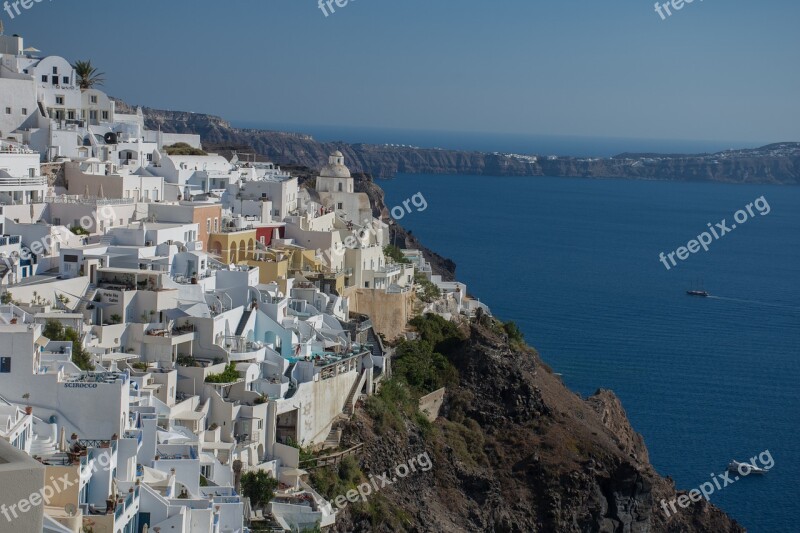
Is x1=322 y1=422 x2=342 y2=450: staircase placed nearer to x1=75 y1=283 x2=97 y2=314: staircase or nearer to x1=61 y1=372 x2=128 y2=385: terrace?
x1=75 y1=283 x2=97 y2=314: staircase

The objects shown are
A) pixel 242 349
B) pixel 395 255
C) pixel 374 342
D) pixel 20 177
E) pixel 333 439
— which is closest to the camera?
pixel 242 349

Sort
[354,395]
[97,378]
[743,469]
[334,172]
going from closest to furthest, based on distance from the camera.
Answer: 1. [97,378]
2. [354,395]
3. [743,469]
4. [334,172]

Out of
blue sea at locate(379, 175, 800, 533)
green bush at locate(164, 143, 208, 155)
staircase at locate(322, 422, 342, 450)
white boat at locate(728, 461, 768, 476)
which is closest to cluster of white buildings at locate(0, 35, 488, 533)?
staircase at locate(322, 422, 342, 450)

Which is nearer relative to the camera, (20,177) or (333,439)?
(333,439)

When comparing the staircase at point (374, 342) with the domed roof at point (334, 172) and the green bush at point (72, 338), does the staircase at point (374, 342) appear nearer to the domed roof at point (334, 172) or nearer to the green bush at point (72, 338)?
the green bush at point (72, 338)

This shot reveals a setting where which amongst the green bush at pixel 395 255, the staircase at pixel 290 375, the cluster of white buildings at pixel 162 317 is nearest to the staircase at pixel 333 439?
the cluster of white buildings at pixel 162 317

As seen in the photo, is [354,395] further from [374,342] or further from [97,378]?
[97,378]

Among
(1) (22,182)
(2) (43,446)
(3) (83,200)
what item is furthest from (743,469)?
(2) (43,446)

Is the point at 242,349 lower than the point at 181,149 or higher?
lower
